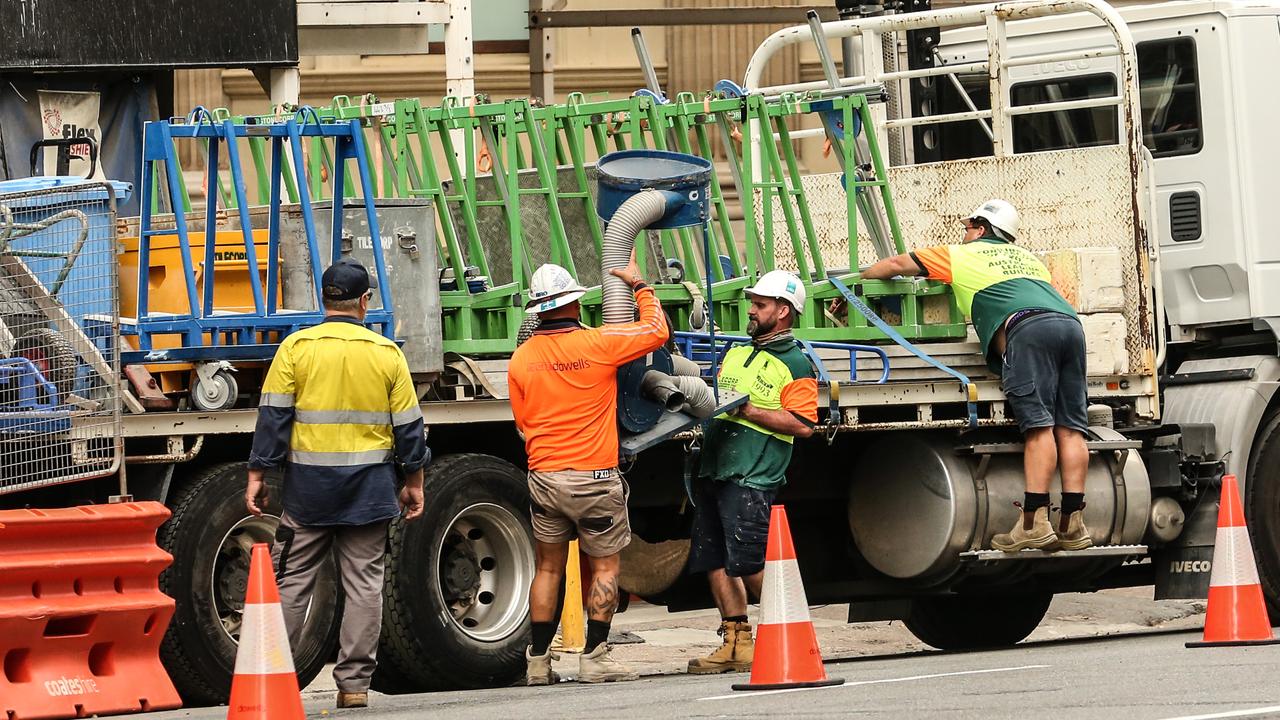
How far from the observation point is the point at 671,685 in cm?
1038

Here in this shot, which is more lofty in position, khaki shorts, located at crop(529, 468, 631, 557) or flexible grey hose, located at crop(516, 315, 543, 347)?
flexible grey hose, located at crop(516, 315, 543, 347)

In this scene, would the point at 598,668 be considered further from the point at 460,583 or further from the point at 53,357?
the point at 53,357

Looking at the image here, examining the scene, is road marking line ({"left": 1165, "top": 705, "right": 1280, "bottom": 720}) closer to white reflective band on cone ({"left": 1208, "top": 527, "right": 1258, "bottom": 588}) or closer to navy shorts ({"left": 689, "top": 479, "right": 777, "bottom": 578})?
white reflective band on cone ({"left": 1208, "top": 527, "right": 1258, "bottom": 588})

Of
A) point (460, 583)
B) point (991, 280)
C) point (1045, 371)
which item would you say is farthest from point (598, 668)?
point (991, 280)

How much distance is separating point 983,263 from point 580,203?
2.09 metres

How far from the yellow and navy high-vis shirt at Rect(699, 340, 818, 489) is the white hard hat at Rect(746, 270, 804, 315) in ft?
0.65

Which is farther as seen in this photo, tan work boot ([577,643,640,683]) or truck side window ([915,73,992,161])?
truck side window ([915,73,992,161])

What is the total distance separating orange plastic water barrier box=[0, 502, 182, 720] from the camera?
9172mm

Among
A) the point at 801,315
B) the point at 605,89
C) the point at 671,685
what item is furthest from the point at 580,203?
the point at 605,89

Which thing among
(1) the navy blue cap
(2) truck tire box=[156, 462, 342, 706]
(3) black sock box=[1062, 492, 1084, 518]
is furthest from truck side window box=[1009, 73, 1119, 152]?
(2) truck tire box=[156, 462, 342, 706]

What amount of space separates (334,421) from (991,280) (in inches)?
167

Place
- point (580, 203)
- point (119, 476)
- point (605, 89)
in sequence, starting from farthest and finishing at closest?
point (605, 89), point (580, 203), point (119, 476)

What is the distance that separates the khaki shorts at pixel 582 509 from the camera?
10.4 metres

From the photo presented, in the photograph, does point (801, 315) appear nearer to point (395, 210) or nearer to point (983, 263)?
point (983, 263)
